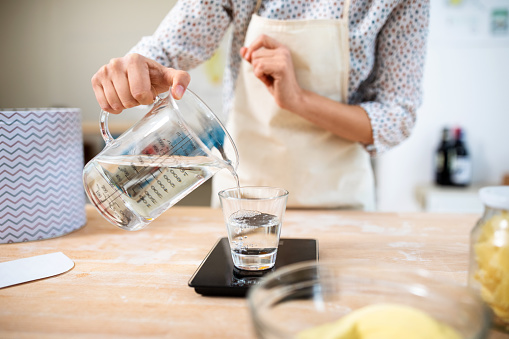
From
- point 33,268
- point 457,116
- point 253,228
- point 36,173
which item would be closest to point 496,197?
point 253,228

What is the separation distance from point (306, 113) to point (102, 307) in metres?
0.66

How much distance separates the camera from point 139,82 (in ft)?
2.36

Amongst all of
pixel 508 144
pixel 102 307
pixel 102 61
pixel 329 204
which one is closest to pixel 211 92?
pixel 102 61

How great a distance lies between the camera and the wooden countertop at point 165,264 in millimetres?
502

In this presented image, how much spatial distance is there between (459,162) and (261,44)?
1572 millimetres

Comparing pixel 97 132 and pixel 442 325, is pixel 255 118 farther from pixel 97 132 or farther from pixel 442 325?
pixel 97 132

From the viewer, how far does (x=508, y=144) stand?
2252mm

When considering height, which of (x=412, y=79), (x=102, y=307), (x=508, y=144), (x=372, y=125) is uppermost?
(x=412, y=79)

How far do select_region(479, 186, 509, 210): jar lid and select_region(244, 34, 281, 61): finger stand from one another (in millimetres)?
631

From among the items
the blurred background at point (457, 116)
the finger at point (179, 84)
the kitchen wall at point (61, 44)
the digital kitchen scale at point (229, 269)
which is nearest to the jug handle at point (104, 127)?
the finger at point (179, 84)

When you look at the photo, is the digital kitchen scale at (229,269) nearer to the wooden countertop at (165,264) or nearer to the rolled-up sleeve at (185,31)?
the wooden countertop at (165,264)

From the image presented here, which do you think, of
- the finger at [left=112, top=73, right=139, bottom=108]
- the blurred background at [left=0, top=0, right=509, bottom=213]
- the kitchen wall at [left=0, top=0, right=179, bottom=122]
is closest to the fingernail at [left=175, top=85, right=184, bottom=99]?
the finger at [left=112, top=73, right=139, bottom=108]

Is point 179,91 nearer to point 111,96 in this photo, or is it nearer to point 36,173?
point 111,96

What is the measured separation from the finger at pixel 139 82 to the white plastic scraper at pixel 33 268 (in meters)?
0.30
